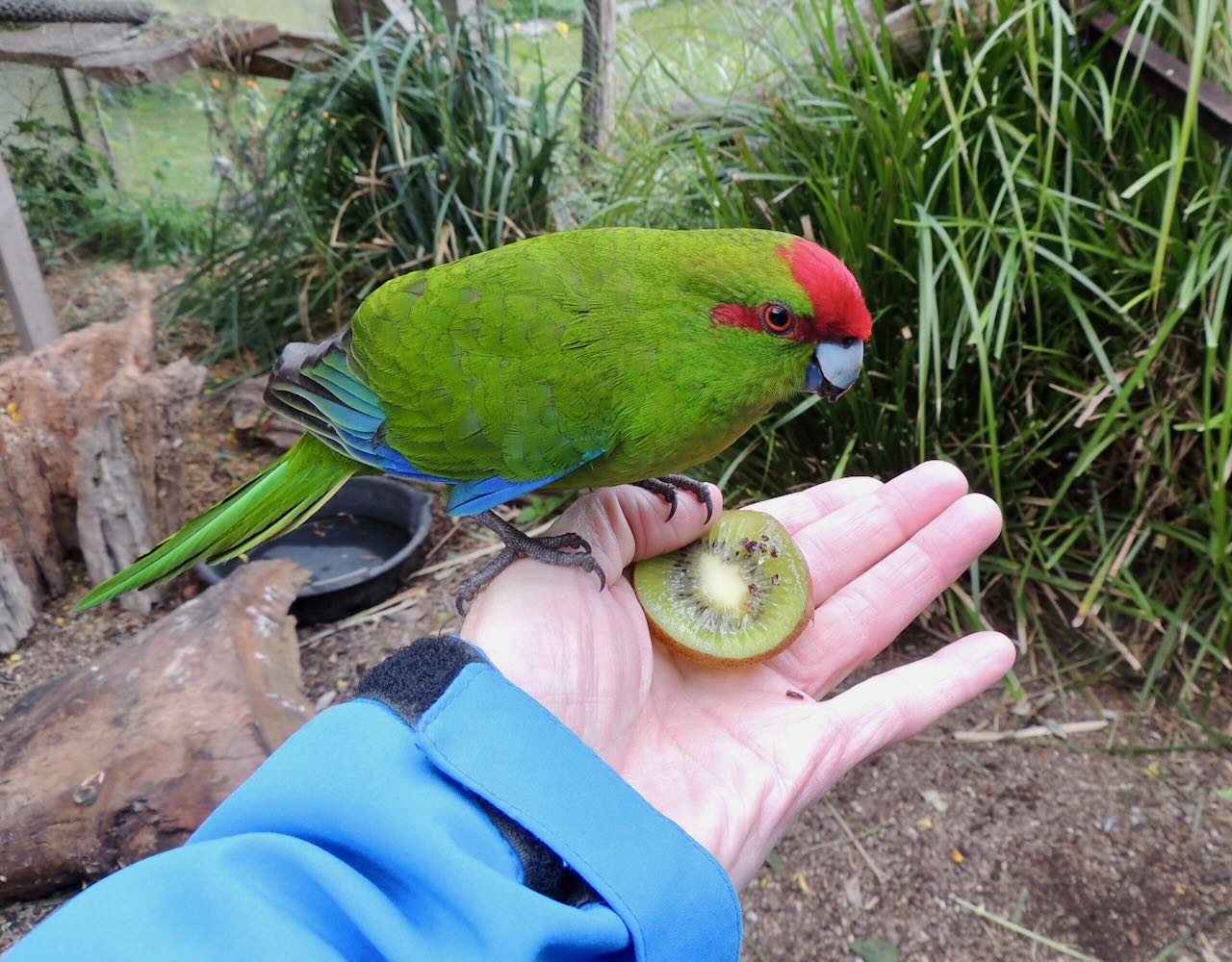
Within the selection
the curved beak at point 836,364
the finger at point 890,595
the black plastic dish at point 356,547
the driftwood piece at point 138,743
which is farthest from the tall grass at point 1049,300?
the driftwood piece at point 138,743

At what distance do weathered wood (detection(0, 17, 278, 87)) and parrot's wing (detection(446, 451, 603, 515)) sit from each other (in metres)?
2.99

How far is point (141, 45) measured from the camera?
3.59m

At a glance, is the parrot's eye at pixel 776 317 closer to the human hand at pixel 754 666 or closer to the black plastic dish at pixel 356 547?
the human hand at pixel 754 666

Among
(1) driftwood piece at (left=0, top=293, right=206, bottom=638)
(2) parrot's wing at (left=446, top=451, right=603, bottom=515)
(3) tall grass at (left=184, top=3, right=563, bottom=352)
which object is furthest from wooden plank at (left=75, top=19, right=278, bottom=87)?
(2) parrot's wing at (left=446, top=451, right=603, bottom=515)

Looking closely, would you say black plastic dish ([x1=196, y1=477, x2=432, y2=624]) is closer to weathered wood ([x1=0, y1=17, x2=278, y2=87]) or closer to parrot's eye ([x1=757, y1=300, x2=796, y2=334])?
parrot's eye ([x1=757, y1=300, x2=796, y2=334])

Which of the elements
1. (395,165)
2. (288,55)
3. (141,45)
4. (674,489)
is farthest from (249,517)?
(141,45)

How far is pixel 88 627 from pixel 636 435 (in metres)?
1.99

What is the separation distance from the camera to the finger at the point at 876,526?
1.83 metres

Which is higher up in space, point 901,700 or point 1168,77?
point 1168,77

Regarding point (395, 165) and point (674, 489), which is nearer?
point (674, 489)

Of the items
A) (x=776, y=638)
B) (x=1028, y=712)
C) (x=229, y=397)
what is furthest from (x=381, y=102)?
(x=1028, y=712)

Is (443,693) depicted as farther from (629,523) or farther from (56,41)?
(56,41)

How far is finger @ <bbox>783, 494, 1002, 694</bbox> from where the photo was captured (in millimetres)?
1729

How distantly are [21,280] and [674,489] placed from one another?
2.97 metres
